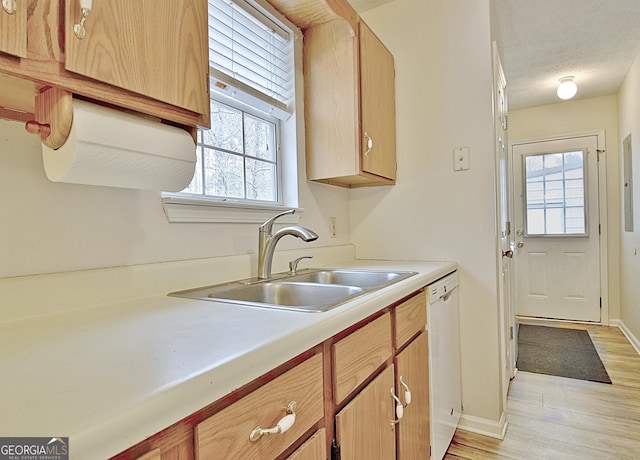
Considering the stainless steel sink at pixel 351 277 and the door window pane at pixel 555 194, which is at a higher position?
the door window pane at pixel 555 194

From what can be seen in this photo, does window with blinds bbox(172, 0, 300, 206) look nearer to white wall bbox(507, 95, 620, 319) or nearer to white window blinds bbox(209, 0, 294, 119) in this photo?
white window blinds bbox(209, 0, 294, 119)

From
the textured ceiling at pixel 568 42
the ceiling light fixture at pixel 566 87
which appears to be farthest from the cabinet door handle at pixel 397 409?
the ceiling light fixture at pixel 566 87

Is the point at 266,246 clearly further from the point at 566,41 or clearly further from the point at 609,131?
the point at 609,131

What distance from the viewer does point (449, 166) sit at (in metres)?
1.91

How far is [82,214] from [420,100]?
1.71 m

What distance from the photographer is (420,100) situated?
1.99 meters

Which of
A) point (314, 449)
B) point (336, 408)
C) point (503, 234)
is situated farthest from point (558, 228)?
point (314, 449)

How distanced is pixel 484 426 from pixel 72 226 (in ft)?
6.53

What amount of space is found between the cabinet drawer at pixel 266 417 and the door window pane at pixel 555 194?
4033 millimetres

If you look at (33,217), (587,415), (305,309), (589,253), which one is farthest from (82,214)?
(589,253)

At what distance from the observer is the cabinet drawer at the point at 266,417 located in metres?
0.52

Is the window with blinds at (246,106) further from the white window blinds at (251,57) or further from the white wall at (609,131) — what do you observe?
the white wall at (609,131)

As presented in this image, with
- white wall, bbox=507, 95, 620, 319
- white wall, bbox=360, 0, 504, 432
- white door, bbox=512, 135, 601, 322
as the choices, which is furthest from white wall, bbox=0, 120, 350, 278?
white wall, bbox=507, 95, 620, 319

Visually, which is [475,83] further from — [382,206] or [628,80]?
[628,80]
